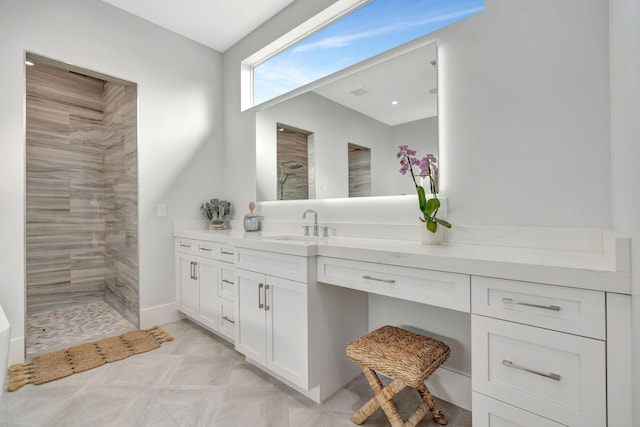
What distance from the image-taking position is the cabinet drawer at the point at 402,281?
120 cm

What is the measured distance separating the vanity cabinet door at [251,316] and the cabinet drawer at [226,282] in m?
0.23

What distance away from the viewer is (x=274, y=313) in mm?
1827

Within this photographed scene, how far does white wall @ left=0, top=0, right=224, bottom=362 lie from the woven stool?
2248 mm

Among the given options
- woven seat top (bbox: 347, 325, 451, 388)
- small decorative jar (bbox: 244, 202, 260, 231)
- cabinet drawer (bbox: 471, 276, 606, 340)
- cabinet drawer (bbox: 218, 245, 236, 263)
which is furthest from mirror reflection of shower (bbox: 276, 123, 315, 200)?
cabinet drawer (bbox: 471, 276, 606, 340)

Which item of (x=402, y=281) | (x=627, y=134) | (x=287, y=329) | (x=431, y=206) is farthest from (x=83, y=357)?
(x=627, y=134)

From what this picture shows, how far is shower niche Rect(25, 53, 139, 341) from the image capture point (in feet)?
Result: 10.5

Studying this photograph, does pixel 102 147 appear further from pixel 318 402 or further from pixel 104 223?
pixel 318 402

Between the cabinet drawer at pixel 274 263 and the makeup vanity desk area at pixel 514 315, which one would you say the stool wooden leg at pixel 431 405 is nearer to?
the makeup vanity desk area at pixel 514 315

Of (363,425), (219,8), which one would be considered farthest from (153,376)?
(219,8)

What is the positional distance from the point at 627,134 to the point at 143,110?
3.27 meters

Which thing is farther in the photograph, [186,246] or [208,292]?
[186,246]

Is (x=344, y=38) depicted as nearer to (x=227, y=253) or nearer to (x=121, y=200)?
(x=227, y=253)

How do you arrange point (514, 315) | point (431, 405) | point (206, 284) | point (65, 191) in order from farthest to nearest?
point (65, 191) → point (206, 284) → point (431, 405) → point (514, 315)

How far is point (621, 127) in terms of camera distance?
1.06 m
